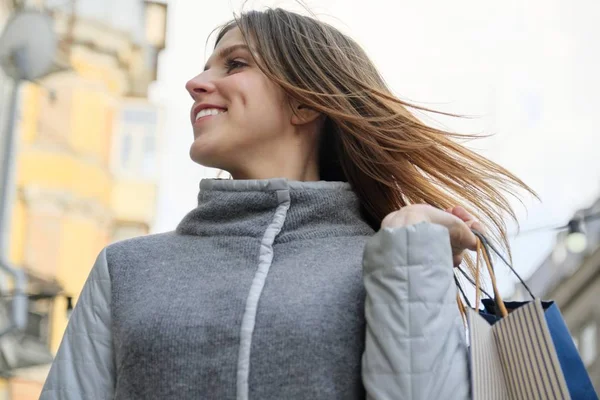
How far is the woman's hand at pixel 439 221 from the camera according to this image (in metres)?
1.35

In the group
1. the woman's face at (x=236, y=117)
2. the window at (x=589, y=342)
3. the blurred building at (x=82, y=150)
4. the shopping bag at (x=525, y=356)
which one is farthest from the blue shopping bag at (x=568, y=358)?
the window at (x=589, y=342)

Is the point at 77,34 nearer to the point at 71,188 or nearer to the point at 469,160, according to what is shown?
the point at 71,188

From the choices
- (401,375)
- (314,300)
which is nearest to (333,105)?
(314,300)

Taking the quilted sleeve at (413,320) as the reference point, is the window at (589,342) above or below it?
below

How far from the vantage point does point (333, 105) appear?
1.65 meters

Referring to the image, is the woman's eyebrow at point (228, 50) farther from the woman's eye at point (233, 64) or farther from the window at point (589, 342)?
→ the window at point (589, 342)

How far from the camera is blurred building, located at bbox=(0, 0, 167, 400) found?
5.75m

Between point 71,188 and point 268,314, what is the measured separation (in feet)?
16.3

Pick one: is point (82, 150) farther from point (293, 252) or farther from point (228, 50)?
point (293, 252)

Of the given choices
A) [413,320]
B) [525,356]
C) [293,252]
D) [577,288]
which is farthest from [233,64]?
[577,288]

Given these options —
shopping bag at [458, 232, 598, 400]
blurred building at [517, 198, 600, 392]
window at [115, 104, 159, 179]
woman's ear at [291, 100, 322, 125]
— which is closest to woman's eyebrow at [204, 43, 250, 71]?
woman's ear at [291, 100, 322, 125]

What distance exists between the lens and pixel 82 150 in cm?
623

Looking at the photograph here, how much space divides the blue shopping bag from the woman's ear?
550 millimetres

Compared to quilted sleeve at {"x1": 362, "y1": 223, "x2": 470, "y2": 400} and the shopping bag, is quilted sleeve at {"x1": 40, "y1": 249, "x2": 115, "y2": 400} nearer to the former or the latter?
quilted sleeve at {"x1": 362, "y1": 223, "x2": 470, "y2": 400}
